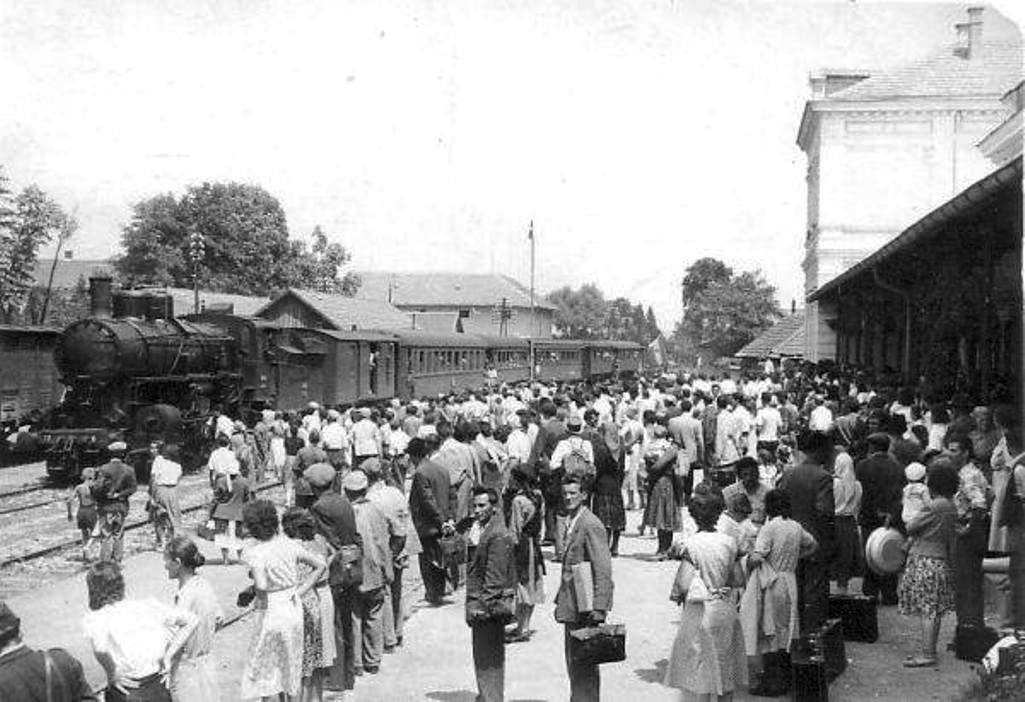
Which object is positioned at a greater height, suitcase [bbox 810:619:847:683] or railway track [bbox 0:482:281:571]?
suitcase [bbox 810:619:847:683]

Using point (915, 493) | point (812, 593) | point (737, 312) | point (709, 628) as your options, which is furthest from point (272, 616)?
point (737, 312)

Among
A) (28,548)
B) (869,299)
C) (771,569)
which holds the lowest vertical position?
(28,548)

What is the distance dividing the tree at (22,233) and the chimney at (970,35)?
127 ft

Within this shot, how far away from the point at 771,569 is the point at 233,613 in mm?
5282

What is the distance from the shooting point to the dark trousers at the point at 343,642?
25.6 feet

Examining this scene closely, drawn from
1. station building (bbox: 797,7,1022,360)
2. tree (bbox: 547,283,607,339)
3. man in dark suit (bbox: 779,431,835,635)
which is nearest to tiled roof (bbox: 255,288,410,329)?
station building (bbox: 797,7,1022,360)

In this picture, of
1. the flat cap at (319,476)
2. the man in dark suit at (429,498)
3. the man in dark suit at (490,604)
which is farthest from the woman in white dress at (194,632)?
the man in dark suit at (429,498)

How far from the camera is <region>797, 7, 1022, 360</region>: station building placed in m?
38.1

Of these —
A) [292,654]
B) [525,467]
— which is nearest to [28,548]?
[525,467]

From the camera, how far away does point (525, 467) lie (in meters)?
9.32

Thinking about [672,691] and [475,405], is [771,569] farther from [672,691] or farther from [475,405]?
[475,405]

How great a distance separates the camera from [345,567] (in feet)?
25.4

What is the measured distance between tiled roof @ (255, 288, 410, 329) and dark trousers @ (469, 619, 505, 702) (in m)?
43.5

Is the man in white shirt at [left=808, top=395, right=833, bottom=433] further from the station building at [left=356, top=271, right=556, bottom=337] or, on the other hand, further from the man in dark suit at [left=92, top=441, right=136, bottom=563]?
the station building at [left=356, top=271, right=556, bottom=337]
